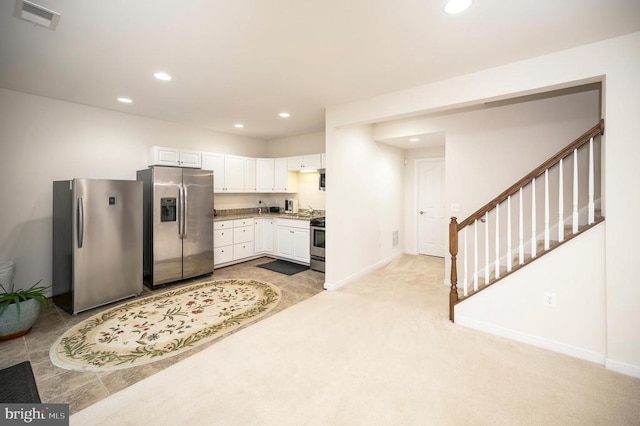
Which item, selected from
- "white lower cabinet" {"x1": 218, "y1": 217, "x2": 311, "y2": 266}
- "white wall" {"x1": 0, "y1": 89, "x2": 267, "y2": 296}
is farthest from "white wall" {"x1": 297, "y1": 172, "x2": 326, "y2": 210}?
"white wall" {"x1": 0, "y1": 89, "x2": 267, "y2": 296}

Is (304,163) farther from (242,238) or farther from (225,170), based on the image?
(242,238)

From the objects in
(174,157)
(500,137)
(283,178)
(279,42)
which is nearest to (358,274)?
(283,178)

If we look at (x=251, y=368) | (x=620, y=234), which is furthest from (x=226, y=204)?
(x=620, y=234)

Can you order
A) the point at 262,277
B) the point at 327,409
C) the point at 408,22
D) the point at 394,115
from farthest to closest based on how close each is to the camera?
the point at 262,277 → the point at 394,115 → the point at 408,22 → the point at 327,409

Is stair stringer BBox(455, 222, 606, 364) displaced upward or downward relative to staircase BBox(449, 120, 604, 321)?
downward

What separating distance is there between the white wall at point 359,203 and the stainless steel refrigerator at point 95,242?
8.99 ft

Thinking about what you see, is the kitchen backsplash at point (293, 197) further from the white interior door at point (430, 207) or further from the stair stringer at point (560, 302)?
the stair stringer at point (560, 302)

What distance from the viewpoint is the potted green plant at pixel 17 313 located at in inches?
105

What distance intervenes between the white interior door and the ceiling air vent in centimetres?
596

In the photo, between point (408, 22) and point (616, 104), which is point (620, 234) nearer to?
point (616, 104)

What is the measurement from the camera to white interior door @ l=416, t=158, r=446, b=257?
6.00 metres

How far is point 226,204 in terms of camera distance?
5.94 metres

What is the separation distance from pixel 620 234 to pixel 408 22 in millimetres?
2397

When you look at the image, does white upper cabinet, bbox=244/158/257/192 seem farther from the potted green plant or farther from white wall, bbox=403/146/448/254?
the potted green plant
